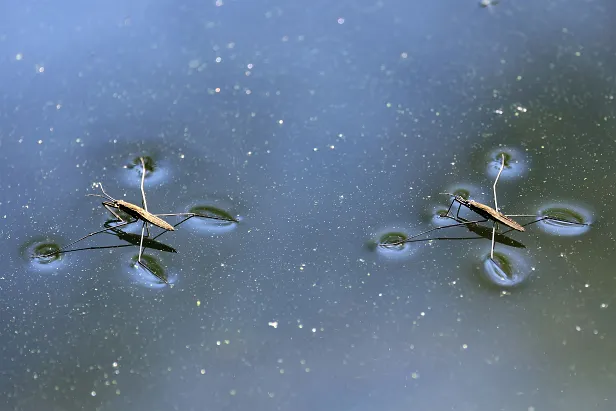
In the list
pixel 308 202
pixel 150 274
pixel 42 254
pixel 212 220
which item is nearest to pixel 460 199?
pixel 308 202

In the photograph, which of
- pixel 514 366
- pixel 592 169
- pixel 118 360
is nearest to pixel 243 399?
pixel 118 360

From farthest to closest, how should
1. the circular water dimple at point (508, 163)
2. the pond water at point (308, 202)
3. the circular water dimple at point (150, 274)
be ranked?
1. the circular water dimple at point (508, 163)
2. the circular water dimple at point (150, 274)
3. the pond water at point (308, 202)

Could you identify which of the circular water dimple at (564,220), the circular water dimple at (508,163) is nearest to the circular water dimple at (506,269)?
the circular water dimple at (564,220)

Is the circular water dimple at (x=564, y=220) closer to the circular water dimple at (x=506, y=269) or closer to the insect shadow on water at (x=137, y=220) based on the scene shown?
the circular water dimple at (x=506, y=269)

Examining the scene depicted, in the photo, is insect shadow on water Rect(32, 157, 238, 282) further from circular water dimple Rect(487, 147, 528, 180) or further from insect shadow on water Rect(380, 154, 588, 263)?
circular water dimple Rect(487, 147, 528, 180)

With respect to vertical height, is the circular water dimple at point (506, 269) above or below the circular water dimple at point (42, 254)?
above

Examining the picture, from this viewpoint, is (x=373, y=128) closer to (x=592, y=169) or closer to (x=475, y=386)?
(x=592, y=169)

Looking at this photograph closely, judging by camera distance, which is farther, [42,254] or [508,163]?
[508,163]

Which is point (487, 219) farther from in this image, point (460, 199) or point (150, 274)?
point (150, 274)
